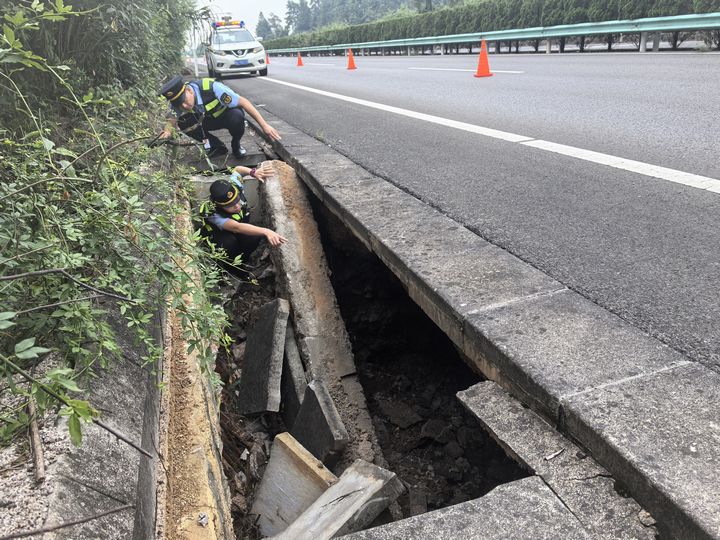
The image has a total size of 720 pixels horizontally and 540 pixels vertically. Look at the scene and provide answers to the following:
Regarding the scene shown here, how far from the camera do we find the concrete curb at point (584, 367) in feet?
4.24

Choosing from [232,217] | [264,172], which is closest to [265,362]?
[232,217]

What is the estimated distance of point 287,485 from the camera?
8.44 ft

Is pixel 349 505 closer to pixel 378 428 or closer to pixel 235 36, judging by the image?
pixel 378 428

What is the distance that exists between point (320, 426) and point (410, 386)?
3.33ft

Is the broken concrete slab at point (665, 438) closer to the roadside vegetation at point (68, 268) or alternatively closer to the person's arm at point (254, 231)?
the roadside vegetation at point (68, 268)

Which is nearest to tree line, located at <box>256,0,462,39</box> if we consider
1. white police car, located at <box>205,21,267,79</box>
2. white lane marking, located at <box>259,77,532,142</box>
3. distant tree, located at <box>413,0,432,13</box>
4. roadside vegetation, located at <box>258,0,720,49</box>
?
distant tree, located at <box>413,0,432,13</box>

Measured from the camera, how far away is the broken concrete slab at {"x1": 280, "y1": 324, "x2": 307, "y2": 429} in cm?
338

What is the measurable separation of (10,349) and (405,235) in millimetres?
1846

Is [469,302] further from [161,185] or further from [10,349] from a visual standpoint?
[161,185]

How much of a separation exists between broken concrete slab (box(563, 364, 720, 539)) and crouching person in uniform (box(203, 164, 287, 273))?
10.2 feet

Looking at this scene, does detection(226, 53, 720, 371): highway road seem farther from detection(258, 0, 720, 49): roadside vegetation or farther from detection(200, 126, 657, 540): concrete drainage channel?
detection(258, 0, 720, 49): roadside vegetation

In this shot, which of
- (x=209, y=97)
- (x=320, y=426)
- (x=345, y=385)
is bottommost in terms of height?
(x=345, y=385)

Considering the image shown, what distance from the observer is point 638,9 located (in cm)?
1304

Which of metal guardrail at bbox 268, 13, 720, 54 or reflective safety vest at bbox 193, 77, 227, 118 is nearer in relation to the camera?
reflective safety vest at bbox 193, 77, 227, 118
